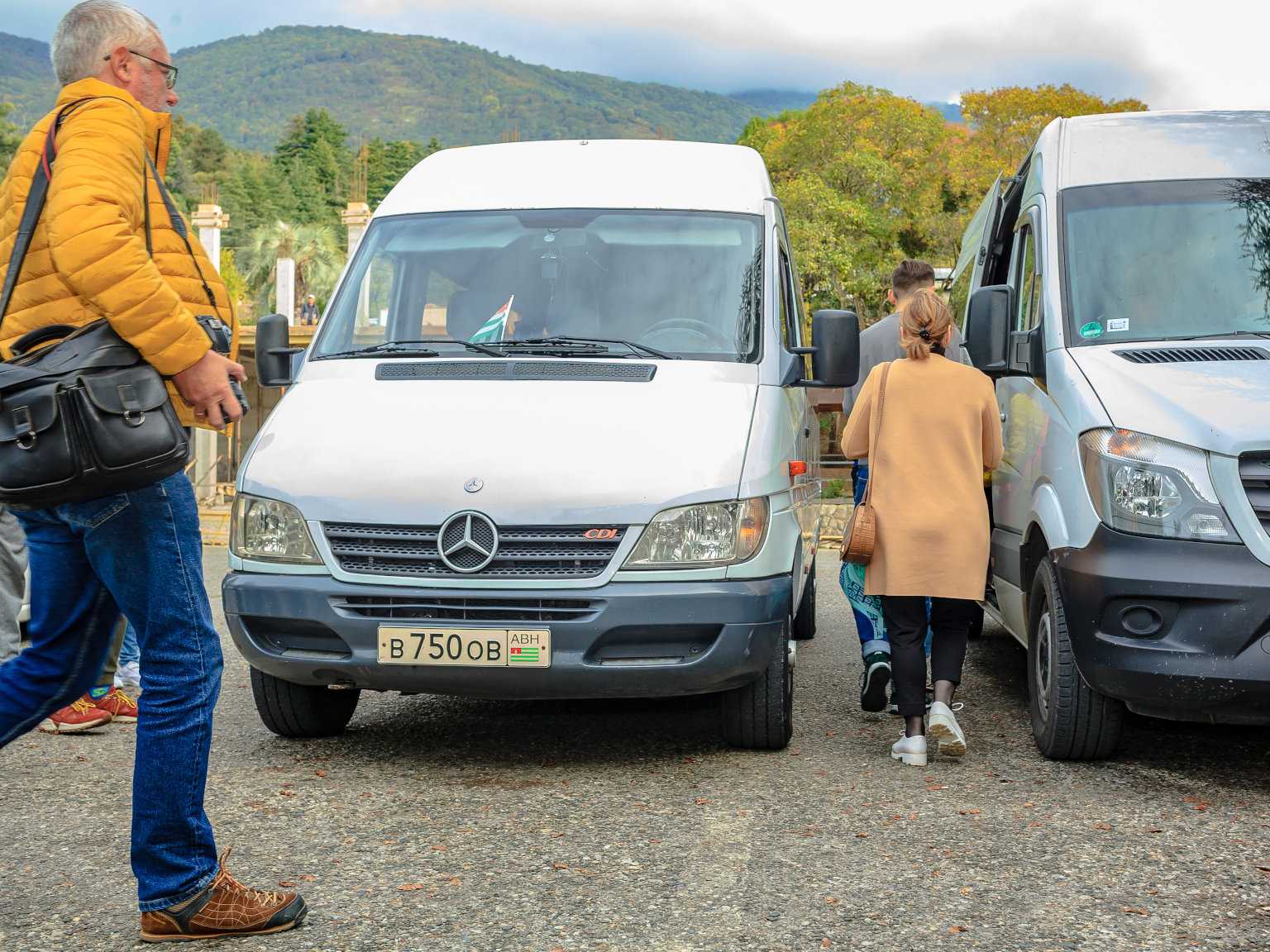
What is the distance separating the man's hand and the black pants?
3.06 metres

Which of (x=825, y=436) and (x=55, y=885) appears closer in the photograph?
(x=55, y=885)

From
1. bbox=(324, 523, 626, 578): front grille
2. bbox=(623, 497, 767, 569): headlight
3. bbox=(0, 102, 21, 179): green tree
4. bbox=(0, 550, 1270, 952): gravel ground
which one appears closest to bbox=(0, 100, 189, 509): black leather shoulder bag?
bbox=(0, 550, 1270, 952): gravel ground

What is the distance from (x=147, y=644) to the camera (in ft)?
11.5

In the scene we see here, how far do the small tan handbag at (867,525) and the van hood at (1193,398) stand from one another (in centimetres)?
80

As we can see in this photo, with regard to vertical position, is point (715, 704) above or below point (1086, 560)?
below

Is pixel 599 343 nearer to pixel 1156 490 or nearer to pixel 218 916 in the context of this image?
pixel 1156 490

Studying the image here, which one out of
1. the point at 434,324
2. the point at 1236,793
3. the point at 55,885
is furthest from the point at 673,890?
the point at 434,324

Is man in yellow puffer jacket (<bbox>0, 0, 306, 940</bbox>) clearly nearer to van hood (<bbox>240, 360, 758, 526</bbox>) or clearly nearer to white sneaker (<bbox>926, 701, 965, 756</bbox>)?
van hood (<bbox>240, 360, 758, 526</bbox>)

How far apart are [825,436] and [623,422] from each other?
20960 millimetres

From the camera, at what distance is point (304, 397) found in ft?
19.0

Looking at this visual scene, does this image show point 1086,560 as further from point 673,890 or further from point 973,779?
point 673,890

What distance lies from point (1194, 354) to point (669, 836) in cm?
263

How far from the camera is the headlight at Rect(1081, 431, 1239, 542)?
4.83 meters

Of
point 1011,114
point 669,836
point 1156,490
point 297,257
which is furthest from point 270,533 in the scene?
point 297,257
